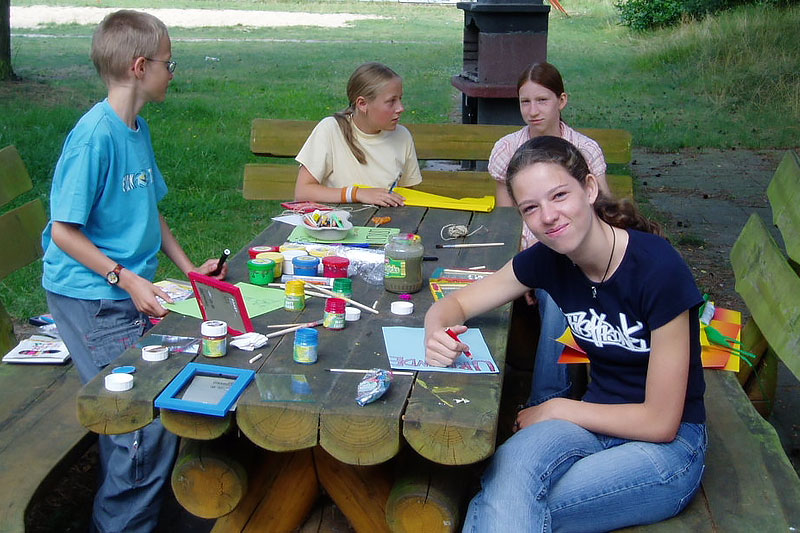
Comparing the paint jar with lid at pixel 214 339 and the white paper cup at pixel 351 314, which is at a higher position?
the paint jar with lid at pixel 214 339

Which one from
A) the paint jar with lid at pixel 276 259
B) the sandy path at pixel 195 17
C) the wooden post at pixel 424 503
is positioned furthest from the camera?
the sandy path at pixel 195 17

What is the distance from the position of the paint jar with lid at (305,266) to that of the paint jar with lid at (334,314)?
51cm

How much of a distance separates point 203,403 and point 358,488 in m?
0.73

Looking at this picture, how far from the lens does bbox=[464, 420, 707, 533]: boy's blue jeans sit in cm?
236

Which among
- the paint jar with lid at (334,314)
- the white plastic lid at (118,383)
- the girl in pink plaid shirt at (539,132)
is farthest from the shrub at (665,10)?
the white plastic lid at (118,383)

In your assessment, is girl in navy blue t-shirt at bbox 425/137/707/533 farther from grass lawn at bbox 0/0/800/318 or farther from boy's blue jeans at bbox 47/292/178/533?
grass lawn at bbox 0/0/800/318

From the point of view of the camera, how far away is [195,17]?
29.5 m

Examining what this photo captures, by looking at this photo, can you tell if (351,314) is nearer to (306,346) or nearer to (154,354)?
(306,346)

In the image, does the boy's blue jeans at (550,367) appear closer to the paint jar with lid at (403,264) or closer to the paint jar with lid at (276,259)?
the paint jar with lid at (403,264)

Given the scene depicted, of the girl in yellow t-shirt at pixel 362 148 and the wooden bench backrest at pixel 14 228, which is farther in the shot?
the girl in yellow t-shirt at pixel 362 148

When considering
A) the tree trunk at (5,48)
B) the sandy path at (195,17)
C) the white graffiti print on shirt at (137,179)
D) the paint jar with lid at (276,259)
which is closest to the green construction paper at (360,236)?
the paint jar with lid at (276,259)

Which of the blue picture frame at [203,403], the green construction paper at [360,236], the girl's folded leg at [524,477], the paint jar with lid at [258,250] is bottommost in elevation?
the girl's folded leg at [524,477]

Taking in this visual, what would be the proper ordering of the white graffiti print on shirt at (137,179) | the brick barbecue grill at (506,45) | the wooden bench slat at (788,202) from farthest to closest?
the brick barbecue grill at (506,45), the wooden bench slat at (788,202), the white graffiti print on shirt at (137,179)

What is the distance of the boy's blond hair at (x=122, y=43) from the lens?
10.2 feet
